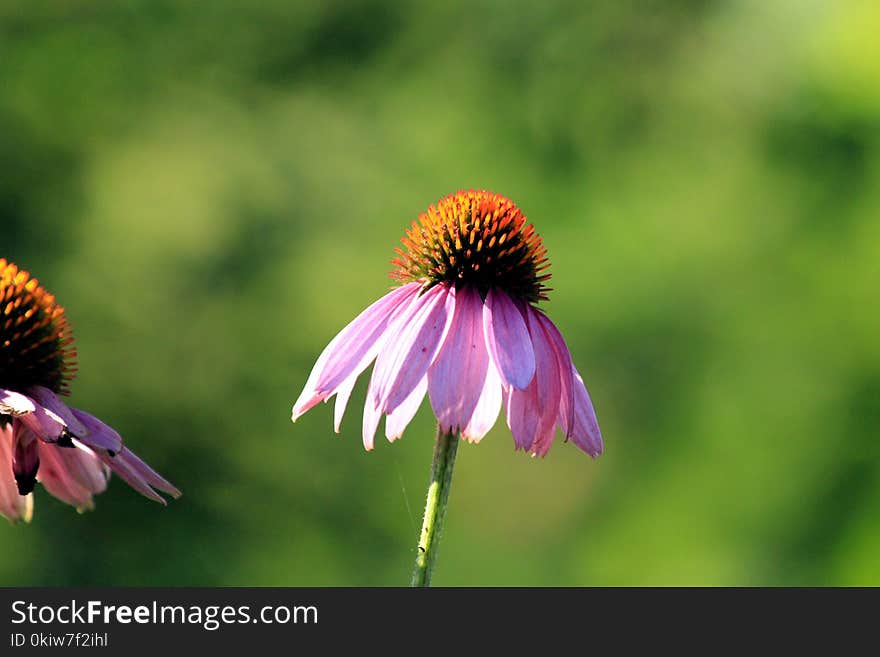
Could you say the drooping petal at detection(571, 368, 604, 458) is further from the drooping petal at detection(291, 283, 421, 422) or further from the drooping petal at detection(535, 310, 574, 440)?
the drooping petal at detection(291, 283, 421, 422)

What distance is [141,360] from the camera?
18.8ft

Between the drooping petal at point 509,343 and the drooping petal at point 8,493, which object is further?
the drooping petal at point 8,493

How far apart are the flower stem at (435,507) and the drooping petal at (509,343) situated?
0.23ft

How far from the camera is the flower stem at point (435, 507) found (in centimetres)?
84

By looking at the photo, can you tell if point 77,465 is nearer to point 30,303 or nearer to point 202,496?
point 30,303

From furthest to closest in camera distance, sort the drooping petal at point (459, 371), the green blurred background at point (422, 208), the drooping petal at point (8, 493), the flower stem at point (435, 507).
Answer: the green blurred background at point (422, 208) < the drooping petal at point (8, 493) < the drooping petal at point (459, 371) < the flower stem at point (435, 507)

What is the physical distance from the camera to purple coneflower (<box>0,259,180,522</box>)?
3.27 ft

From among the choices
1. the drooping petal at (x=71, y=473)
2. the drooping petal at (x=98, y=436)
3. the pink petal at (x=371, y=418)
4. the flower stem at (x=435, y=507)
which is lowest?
the flower stem at (x=435, y=507)

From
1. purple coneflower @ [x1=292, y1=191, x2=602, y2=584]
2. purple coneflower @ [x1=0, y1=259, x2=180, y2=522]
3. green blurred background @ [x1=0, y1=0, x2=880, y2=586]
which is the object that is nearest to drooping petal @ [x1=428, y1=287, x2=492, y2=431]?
purple coneflower @ [x1=292, y1=191, x2=602, y2=584]

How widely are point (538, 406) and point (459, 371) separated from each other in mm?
72

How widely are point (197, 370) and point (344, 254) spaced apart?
891 millimetres

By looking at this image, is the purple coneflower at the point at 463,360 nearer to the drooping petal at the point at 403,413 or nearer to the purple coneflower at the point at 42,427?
the drooping petal at the point at 403,413

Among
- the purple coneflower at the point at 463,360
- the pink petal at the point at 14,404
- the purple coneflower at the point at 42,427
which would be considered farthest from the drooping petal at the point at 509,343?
the pink petal at the point at 14,404

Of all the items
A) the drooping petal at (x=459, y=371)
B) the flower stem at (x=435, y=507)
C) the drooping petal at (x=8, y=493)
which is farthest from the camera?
the drooping petal at (x=8, y=493)
